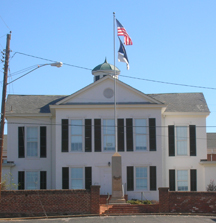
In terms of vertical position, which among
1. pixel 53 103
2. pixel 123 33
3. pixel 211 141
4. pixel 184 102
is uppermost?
pixel 123 33

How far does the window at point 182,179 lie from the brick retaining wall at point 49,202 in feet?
35.7

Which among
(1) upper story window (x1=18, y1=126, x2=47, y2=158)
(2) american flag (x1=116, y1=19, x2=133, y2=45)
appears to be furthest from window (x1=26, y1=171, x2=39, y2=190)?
(2) american flag (x1=116, y1=19, x2=133, y2=45)

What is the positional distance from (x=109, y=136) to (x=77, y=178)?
12.5 ft

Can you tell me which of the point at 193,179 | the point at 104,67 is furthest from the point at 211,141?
the point at 193,179

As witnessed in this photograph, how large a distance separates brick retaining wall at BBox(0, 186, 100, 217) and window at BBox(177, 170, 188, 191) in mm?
10867

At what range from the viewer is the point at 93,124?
32.0 m

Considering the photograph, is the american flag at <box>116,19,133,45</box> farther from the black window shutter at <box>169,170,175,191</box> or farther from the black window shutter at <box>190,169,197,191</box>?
the black window shutter at <box>190,169,197,191</box>

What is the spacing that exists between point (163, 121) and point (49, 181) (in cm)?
1001

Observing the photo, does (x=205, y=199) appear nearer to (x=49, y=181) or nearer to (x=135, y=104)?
(x=135, y=104)

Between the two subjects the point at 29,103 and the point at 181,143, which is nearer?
the point at 181,143

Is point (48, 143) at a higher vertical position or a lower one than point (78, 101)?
lower

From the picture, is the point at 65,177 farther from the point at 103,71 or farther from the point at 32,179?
the point at 103,71

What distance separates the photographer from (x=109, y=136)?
3191 cm

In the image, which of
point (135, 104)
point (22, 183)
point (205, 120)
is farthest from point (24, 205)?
point (205, 120)
